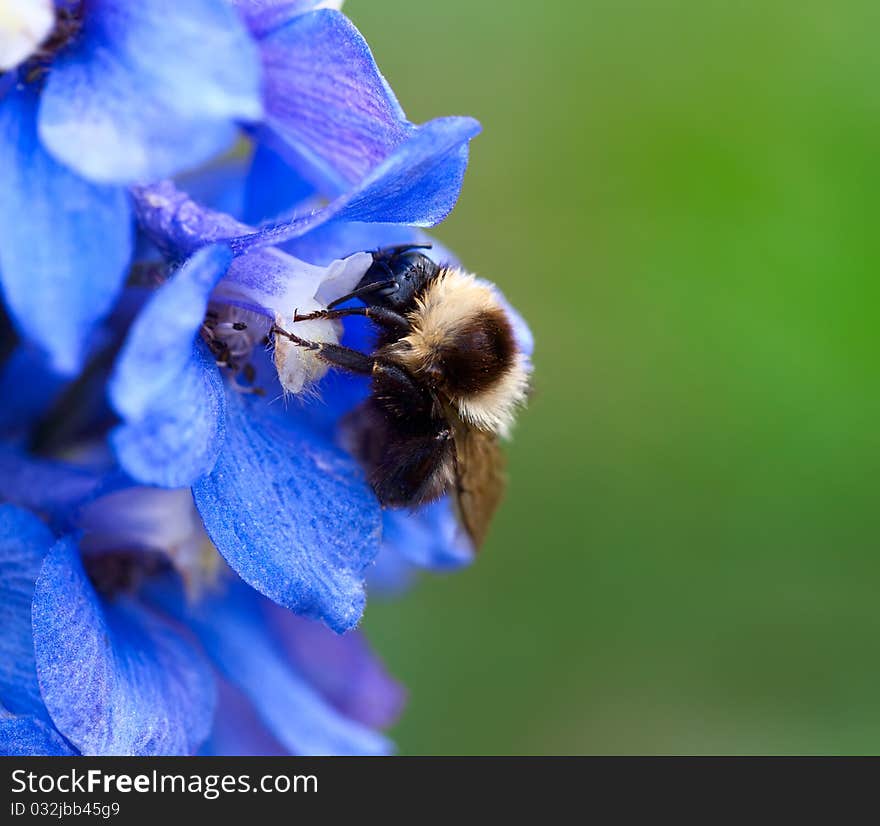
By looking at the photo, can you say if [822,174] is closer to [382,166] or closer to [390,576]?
[390,576]

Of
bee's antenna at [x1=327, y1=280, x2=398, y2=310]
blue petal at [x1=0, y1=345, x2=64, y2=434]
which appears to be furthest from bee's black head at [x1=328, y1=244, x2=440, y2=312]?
blue petal at [x1=0, y1=345, x2=64, y2=434]

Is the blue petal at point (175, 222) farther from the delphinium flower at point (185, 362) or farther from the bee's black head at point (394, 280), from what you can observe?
the bee's black head at point (394, 280)

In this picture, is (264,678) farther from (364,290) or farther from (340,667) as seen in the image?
(364,290)

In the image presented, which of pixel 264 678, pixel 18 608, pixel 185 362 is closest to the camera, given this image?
pixel 185 362

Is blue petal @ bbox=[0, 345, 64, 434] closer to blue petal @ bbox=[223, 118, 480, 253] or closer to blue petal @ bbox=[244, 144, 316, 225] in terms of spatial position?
blue petal @ bbox=[244, 144, 316, 225]

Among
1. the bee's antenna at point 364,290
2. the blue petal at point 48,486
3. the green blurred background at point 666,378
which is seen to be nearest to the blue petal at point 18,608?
the blue petal at point 48,486

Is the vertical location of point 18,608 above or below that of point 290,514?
below

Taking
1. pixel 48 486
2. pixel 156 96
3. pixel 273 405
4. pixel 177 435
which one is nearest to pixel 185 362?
pixel 177 435
